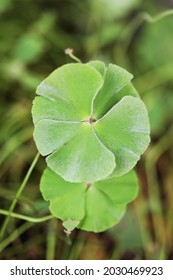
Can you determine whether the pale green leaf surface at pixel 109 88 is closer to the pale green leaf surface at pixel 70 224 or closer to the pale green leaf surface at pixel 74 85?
the pale green leaf surface at pixel 74 85

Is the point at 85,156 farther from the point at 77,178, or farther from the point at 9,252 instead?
the point at 9,252

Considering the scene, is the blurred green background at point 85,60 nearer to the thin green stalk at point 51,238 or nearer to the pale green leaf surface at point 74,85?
the thin green stalk at point 51,238

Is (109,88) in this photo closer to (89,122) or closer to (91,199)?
(89,122)

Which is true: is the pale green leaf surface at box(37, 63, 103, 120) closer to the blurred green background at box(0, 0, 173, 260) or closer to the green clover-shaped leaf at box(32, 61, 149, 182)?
the green clover-shaped leaf at box(32, 61, 149, 182)

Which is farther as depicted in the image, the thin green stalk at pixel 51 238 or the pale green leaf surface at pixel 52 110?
the thin green stalk at pixel 51 238

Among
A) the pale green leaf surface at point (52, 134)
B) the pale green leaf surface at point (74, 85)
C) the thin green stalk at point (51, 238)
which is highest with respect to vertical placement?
the pale green leaf surface at point (74, 85)

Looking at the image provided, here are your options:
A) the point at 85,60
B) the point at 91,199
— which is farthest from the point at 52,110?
the point at 85,60

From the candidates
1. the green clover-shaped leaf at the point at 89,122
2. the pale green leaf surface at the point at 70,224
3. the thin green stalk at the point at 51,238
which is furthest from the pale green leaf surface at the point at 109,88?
the thin green stalk at the point at 51,238

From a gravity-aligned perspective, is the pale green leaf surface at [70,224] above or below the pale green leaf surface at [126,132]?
below
